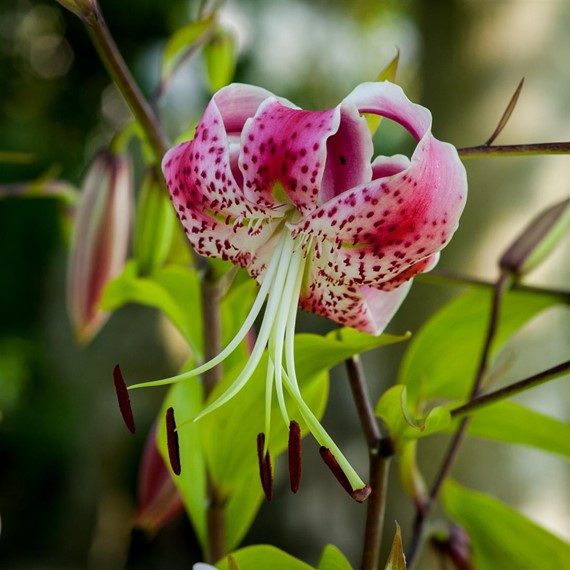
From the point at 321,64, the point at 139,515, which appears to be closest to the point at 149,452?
the point at 139,515

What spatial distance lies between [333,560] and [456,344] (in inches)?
6.4

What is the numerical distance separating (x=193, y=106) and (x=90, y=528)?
1263mm

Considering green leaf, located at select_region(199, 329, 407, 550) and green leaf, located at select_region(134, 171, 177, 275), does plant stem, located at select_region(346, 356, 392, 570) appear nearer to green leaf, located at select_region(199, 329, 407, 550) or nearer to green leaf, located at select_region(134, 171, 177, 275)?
green leaf, located at select_region(199, 329, 407, 550)

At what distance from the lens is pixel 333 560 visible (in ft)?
0.84

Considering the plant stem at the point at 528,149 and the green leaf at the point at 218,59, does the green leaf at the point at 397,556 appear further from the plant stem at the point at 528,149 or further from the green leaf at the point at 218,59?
the green leaf at the point at 218,59

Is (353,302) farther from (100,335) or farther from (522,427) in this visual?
(100,335)

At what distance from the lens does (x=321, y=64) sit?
323 centimetres

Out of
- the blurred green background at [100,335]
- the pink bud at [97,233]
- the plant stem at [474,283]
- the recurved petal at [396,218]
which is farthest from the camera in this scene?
the blurred green background at [100,335]

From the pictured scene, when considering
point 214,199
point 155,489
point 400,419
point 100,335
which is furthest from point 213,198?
point 100,335

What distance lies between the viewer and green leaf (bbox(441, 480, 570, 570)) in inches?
14.0

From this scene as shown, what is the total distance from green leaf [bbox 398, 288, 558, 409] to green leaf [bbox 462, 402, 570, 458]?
0.06ft

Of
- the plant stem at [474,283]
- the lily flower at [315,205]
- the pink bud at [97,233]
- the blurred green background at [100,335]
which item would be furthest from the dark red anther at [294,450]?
the blurred green background at [100,335]

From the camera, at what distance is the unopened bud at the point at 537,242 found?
37cm

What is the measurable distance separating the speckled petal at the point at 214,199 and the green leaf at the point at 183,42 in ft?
0.53
